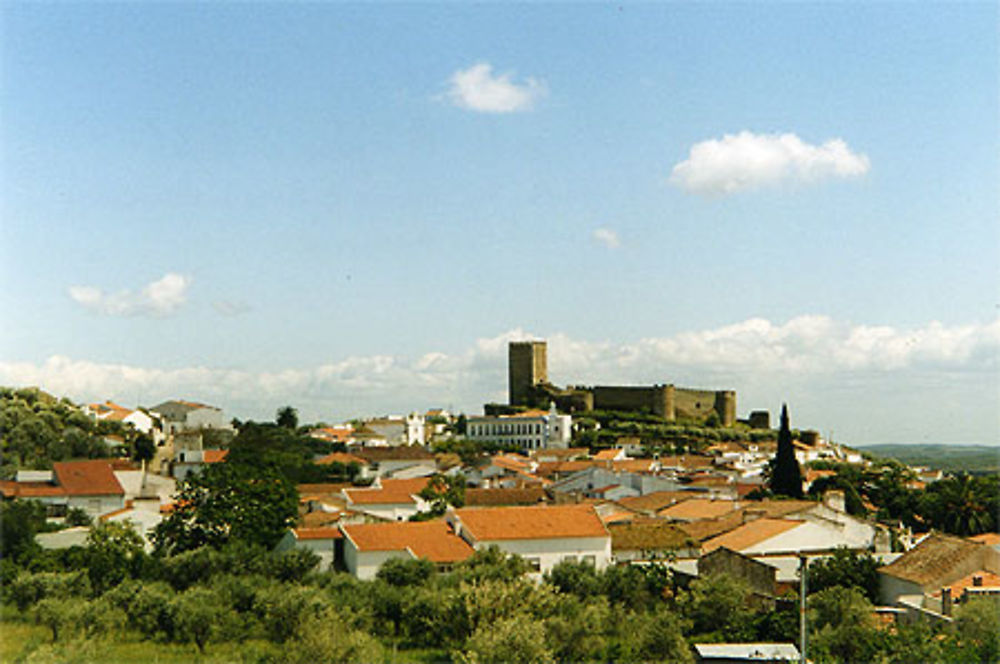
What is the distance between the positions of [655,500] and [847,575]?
60.1 ft

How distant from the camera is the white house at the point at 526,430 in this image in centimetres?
8231

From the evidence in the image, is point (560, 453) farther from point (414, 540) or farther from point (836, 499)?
point (414, 540)

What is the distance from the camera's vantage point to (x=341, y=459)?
60.0 meters

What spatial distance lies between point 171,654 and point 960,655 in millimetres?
15095

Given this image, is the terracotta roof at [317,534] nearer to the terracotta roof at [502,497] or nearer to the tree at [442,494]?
the tree at [442,494]

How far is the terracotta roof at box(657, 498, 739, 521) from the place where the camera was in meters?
38.6

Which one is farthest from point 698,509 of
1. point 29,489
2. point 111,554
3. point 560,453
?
point 560,453

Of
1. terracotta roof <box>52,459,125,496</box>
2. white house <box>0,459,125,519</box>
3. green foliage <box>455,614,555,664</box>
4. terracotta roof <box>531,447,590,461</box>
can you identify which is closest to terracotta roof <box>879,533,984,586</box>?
green foliage <box>455,614,555,664</box>

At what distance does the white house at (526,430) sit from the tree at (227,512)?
48405 millimetres

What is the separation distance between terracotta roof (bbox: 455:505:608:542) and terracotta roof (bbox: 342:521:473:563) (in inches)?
28.7

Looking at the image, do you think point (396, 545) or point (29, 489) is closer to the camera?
point (396, 545)

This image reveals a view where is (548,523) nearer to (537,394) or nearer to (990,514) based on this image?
(990,514)

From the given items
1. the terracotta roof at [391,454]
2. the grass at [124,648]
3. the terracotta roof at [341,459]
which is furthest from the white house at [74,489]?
the terracotta roof at [391,454]

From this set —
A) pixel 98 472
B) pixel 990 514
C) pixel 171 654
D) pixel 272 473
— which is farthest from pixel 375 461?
pixel 171 654
